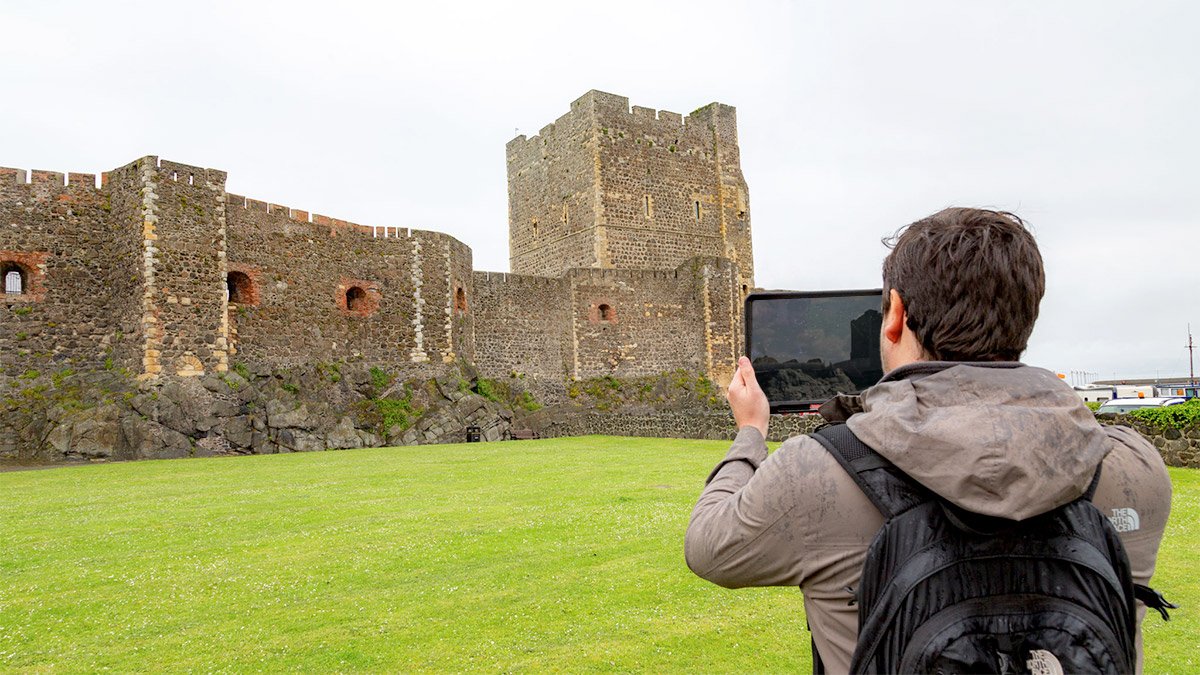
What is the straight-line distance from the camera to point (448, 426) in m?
22.6

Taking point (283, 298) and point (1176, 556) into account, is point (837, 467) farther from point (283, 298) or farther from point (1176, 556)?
point (283, 298)

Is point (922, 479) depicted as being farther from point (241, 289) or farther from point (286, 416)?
point (241, 289)

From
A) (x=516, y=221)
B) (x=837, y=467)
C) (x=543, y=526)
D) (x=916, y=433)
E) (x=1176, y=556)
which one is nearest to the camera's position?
(x=916, y=433)

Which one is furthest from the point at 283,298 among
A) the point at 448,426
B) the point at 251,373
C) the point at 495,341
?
the point at 495,341

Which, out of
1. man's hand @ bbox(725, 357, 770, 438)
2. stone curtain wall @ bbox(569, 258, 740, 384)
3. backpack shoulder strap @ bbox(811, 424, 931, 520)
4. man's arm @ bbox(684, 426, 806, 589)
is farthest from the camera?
stone curtain wall @ bbox(569, 258, 740, 384)

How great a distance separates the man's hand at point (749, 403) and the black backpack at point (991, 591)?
1.57 feet

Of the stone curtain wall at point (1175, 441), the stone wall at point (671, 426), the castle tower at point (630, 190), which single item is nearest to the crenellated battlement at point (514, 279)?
the castle tower at point (630, 190)

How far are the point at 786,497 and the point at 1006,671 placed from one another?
0.47m

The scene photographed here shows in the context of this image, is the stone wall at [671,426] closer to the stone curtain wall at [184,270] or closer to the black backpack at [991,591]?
the stone curtain wall at [184,270]

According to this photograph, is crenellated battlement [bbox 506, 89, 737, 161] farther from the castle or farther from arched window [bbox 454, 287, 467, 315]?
arched window [bbox 454, 287, 467, 315]

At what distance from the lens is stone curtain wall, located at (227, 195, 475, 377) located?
68.5ft

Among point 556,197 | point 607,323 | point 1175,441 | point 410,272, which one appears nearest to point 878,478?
point 1175,441

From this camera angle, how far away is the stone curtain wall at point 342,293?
20.9m

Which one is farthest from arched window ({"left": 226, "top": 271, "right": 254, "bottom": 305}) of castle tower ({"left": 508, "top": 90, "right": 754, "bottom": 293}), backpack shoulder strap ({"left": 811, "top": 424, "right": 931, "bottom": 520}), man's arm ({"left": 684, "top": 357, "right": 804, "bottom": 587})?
backpack shoulder strap ({"left": 811, "top": 424, "right": 931, "bottom": 520})
